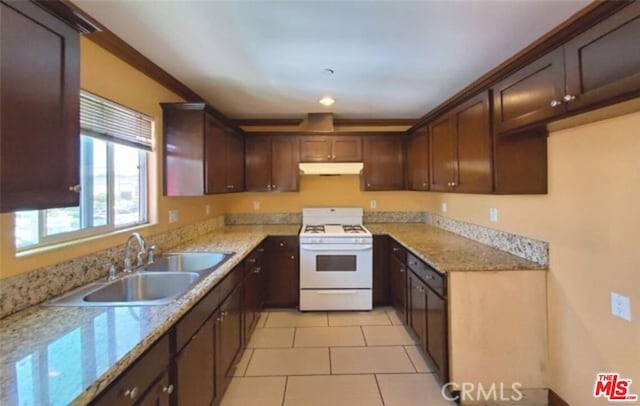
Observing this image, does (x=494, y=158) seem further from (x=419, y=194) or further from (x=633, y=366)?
(x=419, y=194)

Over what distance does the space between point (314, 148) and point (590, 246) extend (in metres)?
3.03

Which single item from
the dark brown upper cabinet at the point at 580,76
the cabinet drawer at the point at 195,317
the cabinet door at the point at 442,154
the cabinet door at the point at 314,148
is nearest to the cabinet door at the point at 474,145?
the cabinet door at the point at 442,154

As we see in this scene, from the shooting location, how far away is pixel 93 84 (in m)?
1.92

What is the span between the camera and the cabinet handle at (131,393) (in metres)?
1.08

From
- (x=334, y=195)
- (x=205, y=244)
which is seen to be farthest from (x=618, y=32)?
(x=334, y=195)

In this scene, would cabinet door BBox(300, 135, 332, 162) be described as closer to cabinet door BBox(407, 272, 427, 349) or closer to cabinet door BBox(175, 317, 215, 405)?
cabinet door BBox(407, 272, 427, 349)

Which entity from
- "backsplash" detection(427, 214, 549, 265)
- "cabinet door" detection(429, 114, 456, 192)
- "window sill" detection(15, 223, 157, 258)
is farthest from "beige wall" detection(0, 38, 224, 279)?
"backsplash" detection(427, 214, 549, 265)

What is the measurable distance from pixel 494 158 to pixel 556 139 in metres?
0.37

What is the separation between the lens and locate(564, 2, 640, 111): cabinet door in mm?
1280

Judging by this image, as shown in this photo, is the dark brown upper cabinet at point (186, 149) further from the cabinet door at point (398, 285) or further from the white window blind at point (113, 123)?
the cabinet door at point (398, 285)

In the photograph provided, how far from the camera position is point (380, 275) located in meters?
3.86

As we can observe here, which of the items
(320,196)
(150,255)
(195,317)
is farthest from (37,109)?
(320,196)

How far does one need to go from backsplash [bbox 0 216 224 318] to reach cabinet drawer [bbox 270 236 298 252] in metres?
1.84

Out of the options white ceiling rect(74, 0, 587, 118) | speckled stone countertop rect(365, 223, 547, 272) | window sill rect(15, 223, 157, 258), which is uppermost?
white ceiling rect(74, 0, 587, 118)
